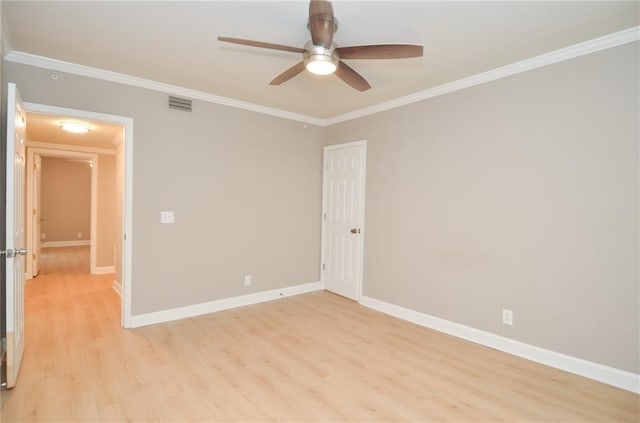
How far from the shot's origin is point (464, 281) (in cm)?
339

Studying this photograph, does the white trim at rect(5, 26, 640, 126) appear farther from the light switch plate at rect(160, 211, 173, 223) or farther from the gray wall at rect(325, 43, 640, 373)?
the light switch plate at rect(160, 211, 173, 223)

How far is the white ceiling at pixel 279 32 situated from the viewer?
220 centimetres

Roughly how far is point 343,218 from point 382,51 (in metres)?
2.90

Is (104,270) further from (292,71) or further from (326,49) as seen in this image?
(326,49)

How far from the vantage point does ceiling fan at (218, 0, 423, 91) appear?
1913mm

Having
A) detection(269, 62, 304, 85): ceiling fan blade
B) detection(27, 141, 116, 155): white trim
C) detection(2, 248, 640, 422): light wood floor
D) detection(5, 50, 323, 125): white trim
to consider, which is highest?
detection(5, 50, 323, 125): white trim

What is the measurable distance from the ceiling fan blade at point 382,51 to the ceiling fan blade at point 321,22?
7.4 inches

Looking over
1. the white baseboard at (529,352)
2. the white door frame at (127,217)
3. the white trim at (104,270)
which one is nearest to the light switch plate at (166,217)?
the white door frame at (127,217)

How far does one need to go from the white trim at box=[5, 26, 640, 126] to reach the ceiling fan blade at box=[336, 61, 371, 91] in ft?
4.18

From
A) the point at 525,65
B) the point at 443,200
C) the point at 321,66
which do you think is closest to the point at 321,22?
the point at 321,66

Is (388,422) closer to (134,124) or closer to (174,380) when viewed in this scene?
(174,380)

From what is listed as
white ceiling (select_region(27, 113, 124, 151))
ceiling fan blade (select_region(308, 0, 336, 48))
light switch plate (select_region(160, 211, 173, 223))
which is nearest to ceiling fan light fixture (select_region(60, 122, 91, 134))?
white ceiling (select_region(27, 113, 124, 151))

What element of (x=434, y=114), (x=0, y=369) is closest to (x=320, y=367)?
(x=0, y=369)

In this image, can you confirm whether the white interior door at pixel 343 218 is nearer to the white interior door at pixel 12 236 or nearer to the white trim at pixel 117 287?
the white trim at pixel 117 287
